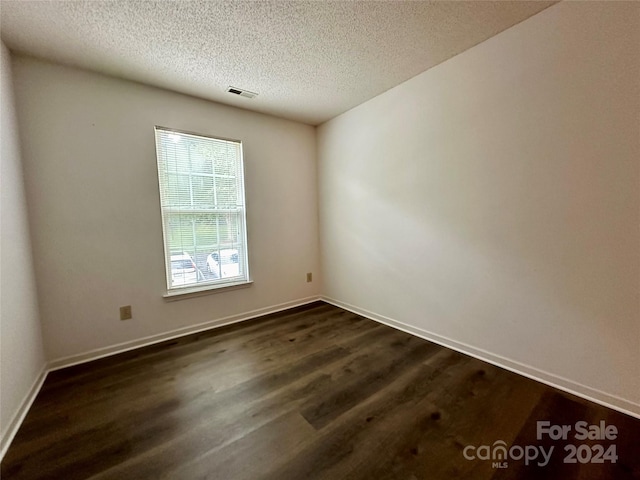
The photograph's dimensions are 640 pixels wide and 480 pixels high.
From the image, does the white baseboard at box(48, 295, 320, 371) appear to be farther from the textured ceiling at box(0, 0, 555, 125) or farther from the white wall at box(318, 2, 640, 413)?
the textured ceiling at box(0, 0, 555, 125)

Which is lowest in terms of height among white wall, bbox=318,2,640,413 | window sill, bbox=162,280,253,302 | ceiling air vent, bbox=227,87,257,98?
window sill, bbox=162,280,253,302

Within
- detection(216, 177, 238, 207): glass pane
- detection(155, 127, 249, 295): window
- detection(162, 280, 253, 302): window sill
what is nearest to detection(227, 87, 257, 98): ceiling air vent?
detection(155, 127, 249, 295): window

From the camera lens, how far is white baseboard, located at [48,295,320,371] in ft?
6.71

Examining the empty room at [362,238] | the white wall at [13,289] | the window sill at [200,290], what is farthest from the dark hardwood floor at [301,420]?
the window sill at [200,290]

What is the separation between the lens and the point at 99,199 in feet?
6.95

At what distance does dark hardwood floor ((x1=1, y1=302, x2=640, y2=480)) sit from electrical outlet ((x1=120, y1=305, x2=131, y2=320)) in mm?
359

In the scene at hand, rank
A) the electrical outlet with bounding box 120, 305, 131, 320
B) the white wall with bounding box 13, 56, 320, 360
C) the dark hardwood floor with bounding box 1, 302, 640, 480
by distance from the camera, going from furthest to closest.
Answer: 1. the electrical outlet with bounding box 120, 305, 131, 320
2. the white wall with bounding box 13, 56, 320, 360
3. the dark hardwood floor with bounding box 1, 302, 640, 480

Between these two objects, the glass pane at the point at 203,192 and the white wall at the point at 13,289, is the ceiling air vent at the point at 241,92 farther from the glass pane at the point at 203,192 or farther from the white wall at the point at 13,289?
the white wall at the point at 13,289

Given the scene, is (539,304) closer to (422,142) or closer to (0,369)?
(422,142)

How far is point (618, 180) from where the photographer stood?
1.41 m

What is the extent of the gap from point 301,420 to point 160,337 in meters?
1.76

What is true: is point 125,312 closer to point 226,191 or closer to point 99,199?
point 99,199

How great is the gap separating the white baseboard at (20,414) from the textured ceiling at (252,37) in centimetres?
233

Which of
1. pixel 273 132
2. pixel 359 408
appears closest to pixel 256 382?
pixel 359 408
